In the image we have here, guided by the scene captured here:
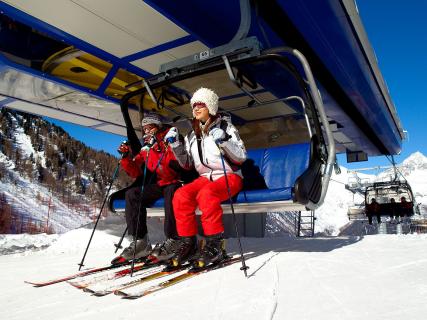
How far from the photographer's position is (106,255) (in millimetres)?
3418

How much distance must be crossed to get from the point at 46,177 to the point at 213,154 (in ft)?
65.4

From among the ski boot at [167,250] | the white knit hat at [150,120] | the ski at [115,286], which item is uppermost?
the white knit hat at [150,120]

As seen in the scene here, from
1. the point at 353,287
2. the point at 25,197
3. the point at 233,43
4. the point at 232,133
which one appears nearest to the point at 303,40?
the point at 233,43

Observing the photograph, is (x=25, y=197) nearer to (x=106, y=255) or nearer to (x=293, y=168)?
(x=106, y=255)

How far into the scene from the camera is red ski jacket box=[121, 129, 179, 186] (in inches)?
122

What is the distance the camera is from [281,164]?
3.57 m

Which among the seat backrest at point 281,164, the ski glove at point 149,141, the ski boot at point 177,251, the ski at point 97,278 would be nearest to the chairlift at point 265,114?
the seat backrest at point 281,164

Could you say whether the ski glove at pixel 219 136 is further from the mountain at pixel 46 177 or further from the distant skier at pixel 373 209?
the distant skier at pixel 373 209

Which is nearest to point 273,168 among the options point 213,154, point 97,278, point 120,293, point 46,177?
point 213,154

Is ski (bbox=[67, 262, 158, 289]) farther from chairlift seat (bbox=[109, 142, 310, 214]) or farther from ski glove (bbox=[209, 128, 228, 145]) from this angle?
ski glove (bbox=[209, 128, 228, 145])

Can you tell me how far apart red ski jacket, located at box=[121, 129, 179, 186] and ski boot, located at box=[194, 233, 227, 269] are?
889mm

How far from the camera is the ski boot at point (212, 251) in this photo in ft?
7.17

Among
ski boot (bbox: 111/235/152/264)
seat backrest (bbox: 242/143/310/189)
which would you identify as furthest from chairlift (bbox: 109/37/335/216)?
ski boot (bbox: 111/235/152/264)

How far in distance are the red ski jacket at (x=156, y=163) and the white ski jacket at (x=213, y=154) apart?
28 cm
